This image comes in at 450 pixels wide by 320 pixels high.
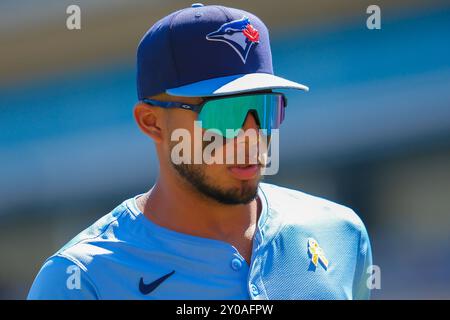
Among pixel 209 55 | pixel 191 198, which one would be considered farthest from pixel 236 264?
pixel 209 55

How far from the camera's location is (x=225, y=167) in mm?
2395

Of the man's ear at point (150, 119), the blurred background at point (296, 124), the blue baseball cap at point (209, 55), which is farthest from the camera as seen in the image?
the blurred background at point (296, 124)

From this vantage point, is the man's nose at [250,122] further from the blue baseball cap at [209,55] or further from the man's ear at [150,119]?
the man's ear at [150,119]

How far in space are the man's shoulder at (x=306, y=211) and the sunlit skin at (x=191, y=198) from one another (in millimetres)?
106

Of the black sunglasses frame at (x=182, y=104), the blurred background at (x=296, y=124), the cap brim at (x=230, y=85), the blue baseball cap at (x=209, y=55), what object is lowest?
the blurred background at (x=296, y=124)

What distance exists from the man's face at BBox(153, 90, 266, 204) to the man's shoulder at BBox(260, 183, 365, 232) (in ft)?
0.65

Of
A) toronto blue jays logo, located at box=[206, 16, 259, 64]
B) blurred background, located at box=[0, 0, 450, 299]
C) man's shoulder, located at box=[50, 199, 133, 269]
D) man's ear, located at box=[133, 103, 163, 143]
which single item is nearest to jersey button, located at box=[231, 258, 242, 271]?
man's shoulder, located at box=[50, 199, 133, 269]

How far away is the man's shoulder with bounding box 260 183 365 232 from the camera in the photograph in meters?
2.58

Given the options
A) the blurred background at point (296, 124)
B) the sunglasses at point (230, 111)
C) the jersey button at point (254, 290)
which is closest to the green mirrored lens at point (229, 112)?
the sunglasses at point (230, 111)

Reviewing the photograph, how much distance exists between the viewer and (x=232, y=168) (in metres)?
2.40

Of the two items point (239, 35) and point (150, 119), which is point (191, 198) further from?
point (239, 35)

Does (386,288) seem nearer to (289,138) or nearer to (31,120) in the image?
(289,138)

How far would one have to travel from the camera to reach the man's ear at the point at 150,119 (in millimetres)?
2545
